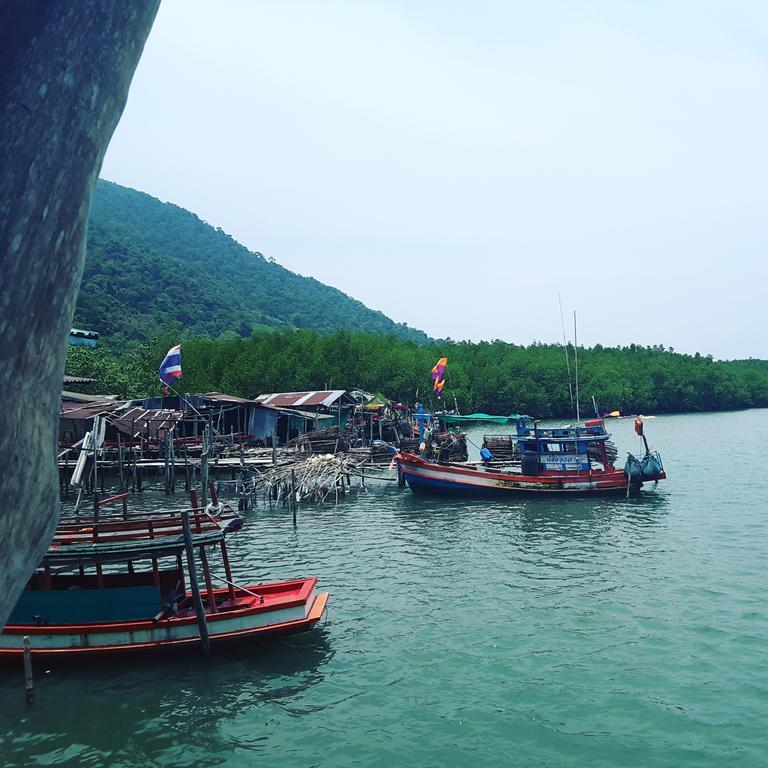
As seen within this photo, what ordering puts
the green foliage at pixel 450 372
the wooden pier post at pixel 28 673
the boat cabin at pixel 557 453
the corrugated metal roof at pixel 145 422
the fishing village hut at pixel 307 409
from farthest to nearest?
the green foliage at pixel 450 372 → the fishing village hut at pixel 307 409 → the corrugated metal roof at pixel 145 422 → the boat cabin at pixel 557 453 → the wooden pier post at pixel 28 673

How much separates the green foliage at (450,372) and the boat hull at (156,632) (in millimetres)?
53798

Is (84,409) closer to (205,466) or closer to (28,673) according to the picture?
(205,466)

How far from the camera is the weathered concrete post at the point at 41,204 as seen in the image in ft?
7.80

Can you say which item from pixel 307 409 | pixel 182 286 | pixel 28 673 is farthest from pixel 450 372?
pixel 28 673

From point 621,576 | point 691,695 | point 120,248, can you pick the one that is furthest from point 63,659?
point 120,248

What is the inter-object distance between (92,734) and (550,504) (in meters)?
24.5

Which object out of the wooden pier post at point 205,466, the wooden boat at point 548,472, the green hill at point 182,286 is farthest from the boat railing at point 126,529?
the green hill at point 182,286

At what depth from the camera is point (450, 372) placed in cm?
10144

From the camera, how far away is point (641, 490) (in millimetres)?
35406

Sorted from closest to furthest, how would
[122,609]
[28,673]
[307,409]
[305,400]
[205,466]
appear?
1. [28,673]
2. [122,609]
3. [205,466]
4. [305,400]
5. [307,409]

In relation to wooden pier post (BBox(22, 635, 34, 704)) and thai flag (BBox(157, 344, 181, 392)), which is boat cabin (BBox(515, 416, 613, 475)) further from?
wooden pier post (BBox(22, 635, 34, 704))

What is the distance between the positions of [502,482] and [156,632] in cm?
2250

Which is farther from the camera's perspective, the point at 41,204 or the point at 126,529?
the point at 126,529

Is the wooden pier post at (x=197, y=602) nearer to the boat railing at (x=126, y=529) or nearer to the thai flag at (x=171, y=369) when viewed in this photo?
the boat railing at (x=126, y=529)
